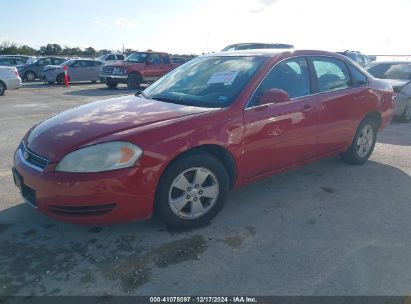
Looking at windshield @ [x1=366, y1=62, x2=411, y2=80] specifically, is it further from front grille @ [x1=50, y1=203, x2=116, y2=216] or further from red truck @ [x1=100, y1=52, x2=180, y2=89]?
red truck @ [x1=100, y1=52, x2=180, y2=89]

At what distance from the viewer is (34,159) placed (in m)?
3.15

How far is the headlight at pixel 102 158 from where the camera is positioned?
288cm

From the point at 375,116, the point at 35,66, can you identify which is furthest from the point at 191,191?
the point at 35,66

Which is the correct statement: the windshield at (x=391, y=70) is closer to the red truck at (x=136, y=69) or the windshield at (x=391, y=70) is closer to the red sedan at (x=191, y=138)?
the red sedan at (x=191, y=138)

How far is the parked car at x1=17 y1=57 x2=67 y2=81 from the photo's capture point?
21938mm

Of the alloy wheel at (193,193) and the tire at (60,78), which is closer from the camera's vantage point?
the alloy wheel at (193,193)

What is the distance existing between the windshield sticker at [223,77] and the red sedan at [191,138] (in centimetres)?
1

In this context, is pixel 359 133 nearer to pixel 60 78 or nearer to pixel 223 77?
pixel 223 77

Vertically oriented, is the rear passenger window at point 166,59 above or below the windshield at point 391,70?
above

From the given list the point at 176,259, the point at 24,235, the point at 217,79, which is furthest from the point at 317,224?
the point at 24,235

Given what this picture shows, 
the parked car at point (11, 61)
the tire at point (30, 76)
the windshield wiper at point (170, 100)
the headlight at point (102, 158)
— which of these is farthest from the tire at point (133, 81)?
the headlight at point (102, 158)

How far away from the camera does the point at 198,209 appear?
3.40m

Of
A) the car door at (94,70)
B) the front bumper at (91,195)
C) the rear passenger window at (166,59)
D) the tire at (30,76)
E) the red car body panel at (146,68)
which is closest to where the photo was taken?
the front bumper at (91,195)

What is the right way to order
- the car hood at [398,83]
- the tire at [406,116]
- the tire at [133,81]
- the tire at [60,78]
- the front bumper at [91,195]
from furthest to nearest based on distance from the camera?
the tire at [60,78]
the tire at [133,81]
the tire at [406,116]
the car hood at [398,83]
the front bumper at [91,195]
